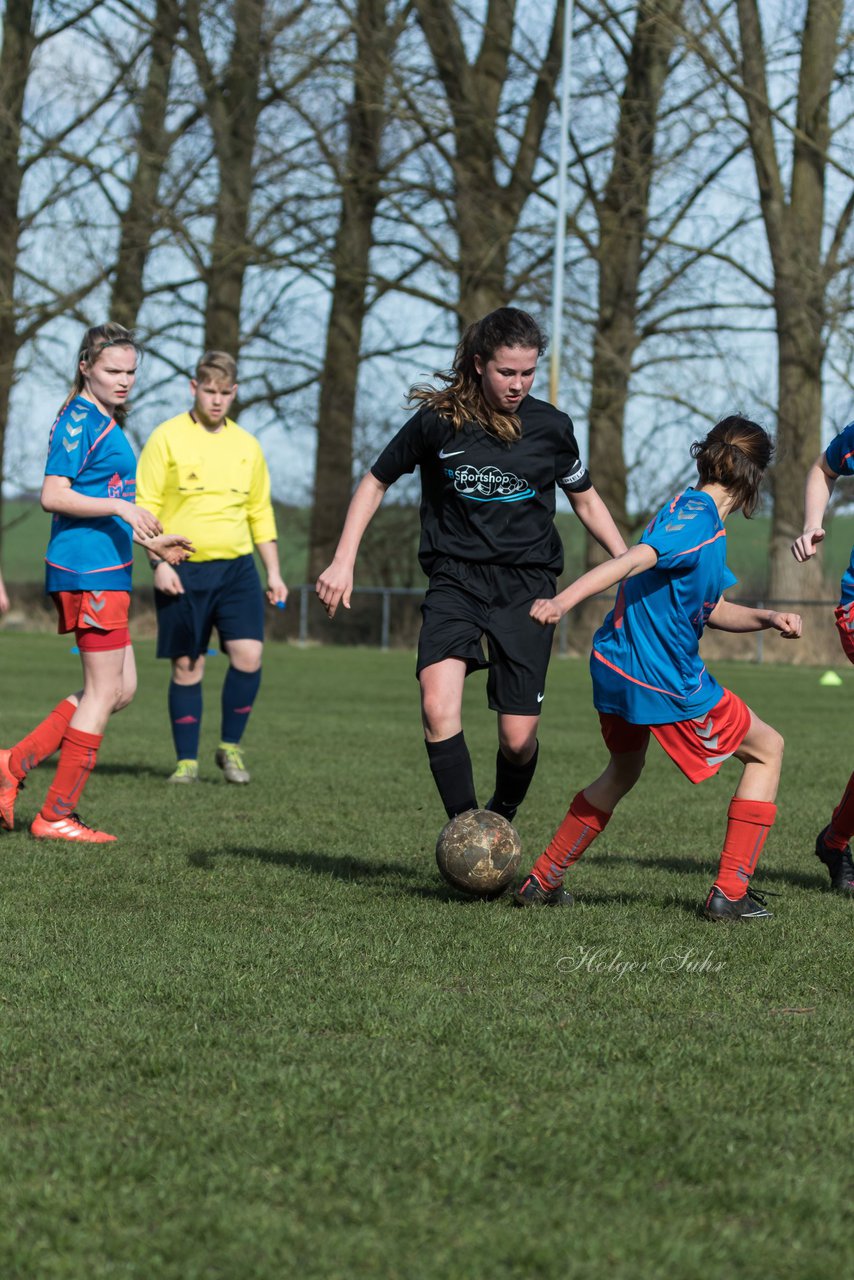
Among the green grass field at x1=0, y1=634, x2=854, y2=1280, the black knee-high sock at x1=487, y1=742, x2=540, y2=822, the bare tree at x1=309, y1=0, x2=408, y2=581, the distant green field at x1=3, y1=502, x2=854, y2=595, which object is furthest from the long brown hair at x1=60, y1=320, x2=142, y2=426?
the bare tree at x1=309, y1=0, x2=408, y2=581

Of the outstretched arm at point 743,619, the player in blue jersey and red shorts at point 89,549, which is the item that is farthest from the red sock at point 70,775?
the outstretched arm at point 743,619

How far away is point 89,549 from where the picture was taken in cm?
644

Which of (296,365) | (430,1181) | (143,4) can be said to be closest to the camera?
(430,1181)

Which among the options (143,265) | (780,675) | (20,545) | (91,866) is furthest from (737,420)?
(20,545)

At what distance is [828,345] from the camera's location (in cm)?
2408

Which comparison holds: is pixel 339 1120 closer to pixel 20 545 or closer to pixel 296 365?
pixel 296 365

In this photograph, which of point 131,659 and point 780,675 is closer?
point 131,659

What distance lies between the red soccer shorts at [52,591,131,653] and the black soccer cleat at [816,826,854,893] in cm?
283

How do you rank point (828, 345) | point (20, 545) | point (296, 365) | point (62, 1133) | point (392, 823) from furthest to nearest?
point (20, 545), point (296, 365), point (828, 345), point (392, 823), point (62, 1133)

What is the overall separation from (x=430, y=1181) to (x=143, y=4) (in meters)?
28.4

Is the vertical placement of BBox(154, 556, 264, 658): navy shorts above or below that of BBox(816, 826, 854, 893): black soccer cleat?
above

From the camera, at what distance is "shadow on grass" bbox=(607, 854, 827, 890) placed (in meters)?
5.89

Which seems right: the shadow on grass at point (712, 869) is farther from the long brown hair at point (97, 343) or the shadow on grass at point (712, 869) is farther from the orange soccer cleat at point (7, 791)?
the long brown hair at point (97, 343)

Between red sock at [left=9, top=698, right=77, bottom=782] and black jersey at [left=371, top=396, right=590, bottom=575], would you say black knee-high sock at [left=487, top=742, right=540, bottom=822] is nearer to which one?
black jersey at [left=371, top=396, right=590, bottom=575]
